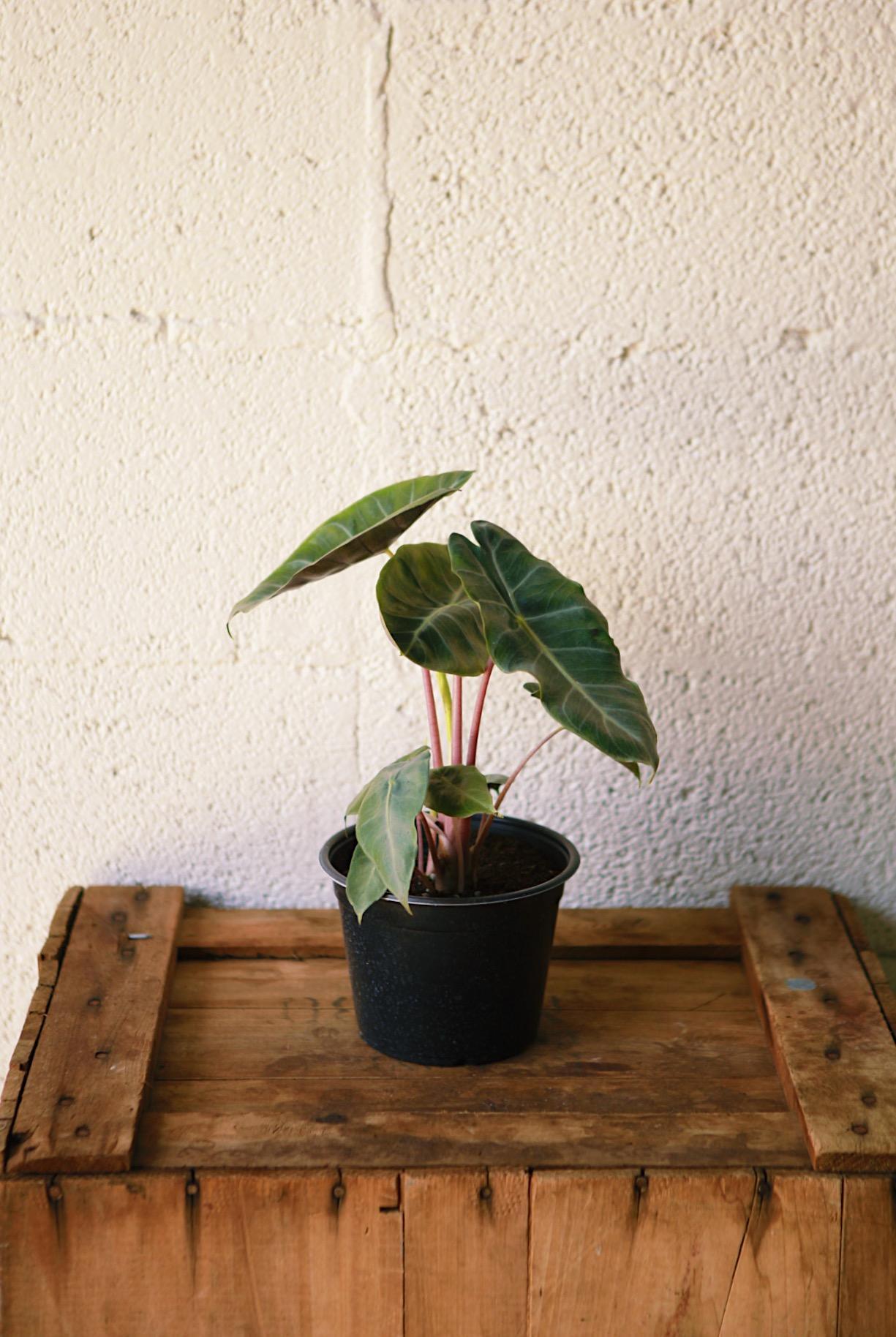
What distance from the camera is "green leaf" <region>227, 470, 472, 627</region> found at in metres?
1.04

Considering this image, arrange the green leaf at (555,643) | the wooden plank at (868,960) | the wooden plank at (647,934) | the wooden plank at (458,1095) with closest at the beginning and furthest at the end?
the green leaf at (555,643) → the wooden plank at (458,1095) → the wooden plank at (868,960) → the wooden plank at (647,934)

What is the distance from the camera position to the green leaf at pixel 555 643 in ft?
3.26

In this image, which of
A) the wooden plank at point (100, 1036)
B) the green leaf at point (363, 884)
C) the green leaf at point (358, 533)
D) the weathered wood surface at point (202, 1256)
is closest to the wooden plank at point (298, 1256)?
the weathered wood surface at point (202, 1256)

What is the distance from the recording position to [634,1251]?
104cm

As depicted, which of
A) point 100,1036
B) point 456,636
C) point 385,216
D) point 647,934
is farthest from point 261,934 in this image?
point 385,216

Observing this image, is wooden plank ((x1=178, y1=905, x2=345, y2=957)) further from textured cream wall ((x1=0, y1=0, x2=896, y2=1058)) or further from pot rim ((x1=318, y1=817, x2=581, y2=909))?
pot rim ((x1=318, y1=817, x2=581, y2=909))

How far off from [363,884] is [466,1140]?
0.82ft

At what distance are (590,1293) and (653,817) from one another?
2.01ft

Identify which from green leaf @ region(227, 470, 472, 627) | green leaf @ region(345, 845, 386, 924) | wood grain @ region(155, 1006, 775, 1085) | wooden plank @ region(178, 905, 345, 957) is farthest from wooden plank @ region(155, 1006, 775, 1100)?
green leaf @ region(227, 470, 472, 627)

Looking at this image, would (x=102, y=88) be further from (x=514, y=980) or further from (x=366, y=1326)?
(x=366, y=1326)

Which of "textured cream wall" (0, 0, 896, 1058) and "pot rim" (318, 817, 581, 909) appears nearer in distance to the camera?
"pot rim" (318, 817, 581, 909)

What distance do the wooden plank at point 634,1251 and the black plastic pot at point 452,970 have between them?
19cm

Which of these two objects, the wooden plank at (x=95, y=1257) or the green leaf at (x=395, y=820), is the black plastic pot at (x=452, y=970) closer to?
the green leaf at (x=395, y=820)

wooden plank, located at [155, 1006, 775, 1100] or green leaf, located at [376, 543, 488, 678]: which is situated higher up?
green leaf, located at [376, 543, 488, 678]
